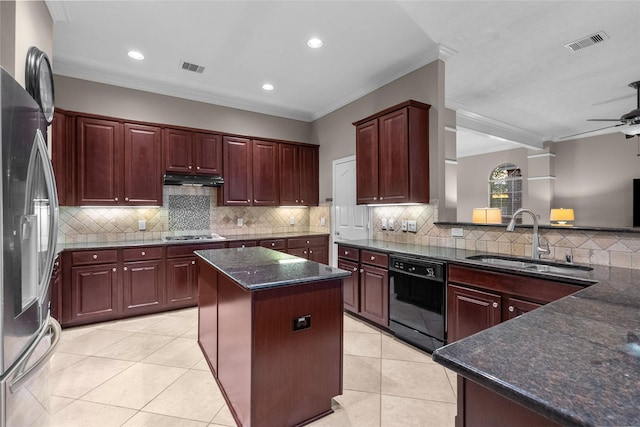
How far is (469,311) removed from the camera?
2.47 metres

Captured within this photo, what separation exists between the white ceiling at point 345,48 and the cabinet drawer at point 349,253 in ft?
7.51

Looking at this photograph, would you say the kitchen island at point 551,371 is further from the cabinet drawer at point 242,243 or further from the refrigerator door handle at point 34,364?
the cabinet drawer at point 242,243

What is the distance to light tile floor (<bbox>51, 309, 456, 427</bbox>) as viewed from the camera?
196cm

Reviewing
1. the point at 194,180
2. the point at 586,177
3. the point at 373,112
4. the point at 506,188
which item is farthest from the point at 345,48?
the point at 506,188

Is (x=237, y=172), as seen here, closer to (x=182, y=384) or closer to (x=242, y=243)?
(x=242, y=243)

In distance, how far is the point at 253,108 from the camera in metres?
5.05

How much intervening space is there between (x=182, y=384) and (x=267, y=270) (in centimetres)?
121

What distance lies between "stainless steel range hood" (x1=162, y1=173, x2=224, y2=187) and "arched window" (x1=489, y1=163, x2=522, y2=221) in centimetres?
783

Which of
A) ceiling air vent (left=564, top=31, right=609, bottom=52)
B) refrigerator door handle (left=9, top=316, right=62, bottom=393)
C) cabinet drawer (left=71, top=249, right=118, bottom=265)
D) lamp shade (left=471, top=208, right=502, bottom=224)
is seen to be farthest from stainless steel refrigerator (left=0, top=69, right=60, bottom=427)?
lamp shade (left=471, top=208, right=502, bottom=224)

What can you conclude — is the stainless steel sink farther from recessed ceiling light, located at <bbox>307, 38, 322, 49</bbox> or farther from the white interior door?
recessed ceiling light, located at <bbox>307, 38, 322, 49</bbox>

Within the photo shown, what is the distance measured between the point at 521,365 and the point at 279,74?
4.10 m

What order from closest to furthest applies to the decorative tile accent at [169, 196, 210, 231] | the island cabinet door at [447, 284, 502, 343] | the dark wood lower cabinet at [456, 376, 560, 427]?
the dark wood lower cabinet at [456, 376, 560, 427]
the island cabinet door at [447, 284, 502, 343]
the decorative tile accent at [169, 196, 210, 231]

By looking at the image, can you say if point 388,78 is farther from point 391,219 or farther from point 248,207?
point 248,207

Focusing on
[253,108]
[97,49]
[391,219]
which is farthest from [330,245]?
[97,49]
